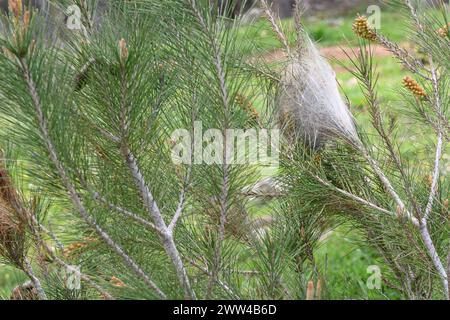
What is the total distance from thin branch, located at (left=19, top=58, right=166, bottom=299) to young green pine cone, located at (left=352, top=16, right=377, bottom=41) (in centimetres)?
66

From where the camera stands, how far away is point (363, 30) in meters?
1.34

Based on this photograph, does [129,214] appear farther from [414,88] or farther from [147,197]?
[414,88]

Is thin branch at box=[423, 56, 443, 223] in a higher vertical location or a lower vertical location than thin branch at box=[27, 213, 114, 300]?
higher

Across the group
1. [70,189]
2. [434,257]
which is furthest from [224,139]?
[434,257]

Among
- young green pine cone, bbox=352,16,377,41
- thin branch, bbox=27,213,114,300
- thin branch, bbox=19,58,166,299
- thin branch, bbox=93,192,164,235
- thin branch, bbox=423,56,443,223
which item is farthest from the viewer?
young green pine cone, bbox=352,16,377,41

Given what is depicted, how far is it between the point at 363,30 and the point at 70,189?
A: 72cm

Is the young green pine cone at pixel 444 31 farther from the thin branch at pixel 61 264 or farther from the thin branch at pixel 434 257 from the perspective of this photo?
the thin branch at pixel 61 264

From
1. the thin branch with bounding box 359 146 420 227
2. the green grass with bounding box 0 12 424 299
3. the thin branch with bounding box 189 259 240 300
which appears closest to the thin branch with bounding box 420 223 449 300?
the thin branch with bounding box 359 146 420 227

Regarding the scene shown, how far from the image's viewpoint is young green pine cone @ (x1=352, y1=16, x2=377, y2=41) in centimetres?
134

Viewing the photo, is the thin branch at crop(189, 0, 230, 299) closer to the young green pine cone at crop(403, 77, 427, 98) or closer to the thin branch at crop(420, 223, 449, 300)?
the thin branch at crop(420, 223, 449, 300)

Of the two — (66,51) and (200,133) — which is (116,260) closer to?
(200,133)

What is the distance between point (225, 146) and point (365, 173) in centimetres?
36

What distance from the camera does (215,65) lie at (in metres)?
1.05

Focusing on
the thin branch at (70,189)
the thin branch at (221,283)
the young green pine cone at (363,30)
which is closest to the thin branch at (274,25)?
the young green pine cone at (363,30)
